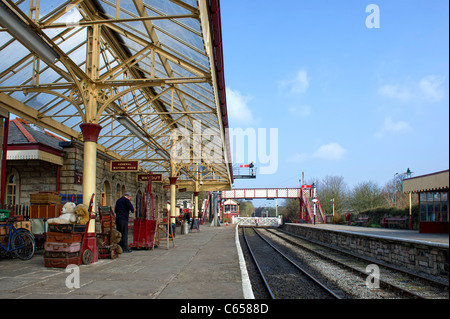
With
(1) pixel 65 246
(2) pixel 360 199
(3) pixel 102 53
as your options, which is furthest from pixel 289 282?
(2) pixel 360 199

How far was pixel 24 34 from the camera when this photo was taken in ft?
21.5

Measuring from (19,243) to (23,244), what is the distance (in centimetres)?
10

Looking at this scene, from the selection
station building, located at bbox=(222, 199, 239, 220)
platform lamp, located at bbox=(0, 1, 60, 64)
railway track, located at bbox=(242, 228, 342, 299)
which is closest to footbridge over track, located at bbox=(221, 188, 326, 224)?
station building, located at bbox=(222, 199, 239, 220)

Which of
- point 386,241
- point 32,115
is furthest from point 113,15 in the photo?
point 386,241

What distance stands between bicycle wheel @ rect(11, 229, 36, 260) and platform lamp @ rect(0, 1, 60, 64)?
4054mm

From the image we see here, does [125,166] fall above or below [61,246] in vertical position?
above

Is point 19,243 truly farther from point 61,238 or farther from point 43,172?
point 43,172

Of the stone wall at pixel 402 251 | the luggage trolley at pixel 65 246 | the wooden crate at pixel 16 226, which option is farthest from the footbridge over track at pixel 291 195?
the luggage trolley at pixel 65 246

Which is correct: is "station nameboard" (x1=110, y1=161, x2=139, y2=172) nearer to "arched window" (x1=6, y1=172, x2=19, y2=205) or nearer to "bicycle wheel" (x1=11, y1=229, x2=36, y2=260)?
"arched window" (x1=6, y1=172, x2=19, y2=205)

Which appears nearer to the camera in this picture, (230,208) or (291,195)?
(291,195)

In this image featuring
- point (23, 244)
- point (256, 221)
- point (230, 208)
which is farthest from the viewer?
point (230, 208)

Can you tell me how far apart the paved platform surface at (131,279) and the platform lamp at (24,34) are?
4.15 m

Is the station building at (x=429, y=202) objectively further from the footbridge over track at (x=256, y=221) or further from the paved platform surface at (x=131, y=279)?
the footbridge over track at (x=256, y=221)

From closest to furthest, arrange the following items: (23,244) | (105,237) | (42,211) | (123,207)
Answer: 1. (23,244)
2. (105,237)
3. (123,207)
4. (42,211)
